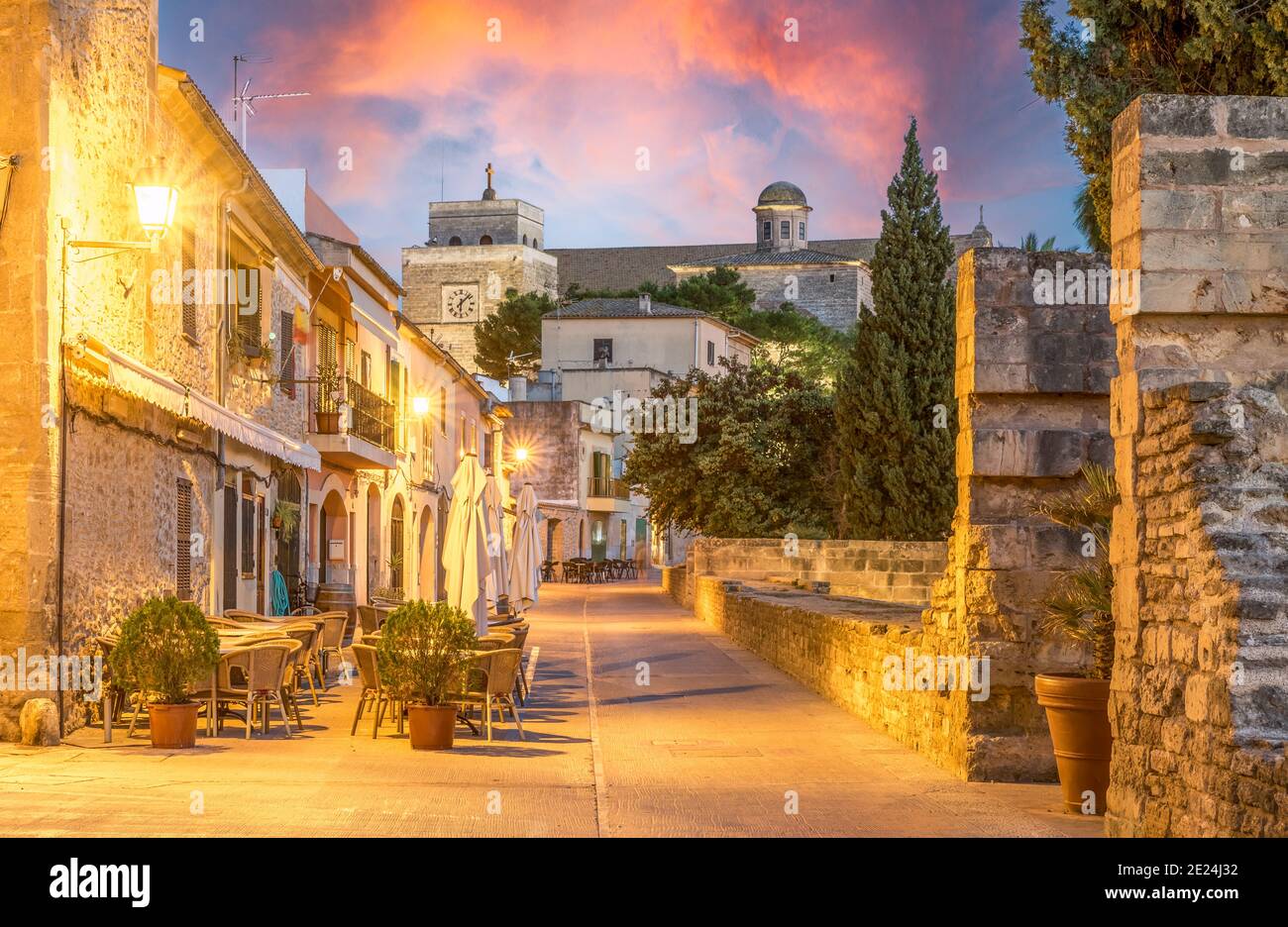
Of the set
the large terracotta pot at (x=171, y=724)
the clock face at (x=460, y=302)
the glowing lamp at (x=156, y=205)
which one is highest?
the clock face at (x=460, y=302)

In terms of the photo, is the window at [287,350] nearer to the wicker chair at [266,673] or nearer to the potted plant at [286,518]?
the potted plant at [286,518]

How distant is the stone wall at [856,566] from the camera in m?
31.2

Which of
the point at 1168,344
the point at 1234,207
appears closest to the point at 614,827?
the point at 1168,344

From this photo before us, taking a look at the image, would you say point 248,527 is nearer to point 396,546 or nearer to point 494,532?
point 494,532

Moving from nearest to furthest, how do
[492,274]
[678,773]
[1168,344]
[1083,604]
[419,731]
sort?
[1168,344], [1083,604], [678,773], [419,731], [492,274]

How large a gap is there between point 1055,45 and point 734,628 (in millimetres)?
11870

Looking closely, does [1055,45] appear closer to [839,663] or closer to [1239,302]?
[839,663]

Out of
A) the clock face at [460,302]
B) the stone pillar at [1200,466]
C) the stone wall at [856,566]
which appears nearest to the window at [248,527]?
the stone pillar at [1200,466]

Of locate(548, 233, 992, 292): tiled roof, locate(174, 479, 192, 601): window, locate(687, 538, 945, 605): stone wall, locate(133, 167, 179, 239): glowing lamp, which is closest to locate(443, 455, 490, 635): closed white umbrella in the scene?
locate(174, 479, 192, 601): window

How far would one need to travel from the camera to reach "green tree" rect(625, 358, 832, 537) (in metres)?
38.2

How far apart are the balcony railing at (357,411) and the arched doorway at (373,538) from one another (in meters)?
1.13

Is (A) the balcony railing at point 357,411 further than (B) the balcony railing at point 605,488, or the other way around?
(B) the balcony railing at point 605,488

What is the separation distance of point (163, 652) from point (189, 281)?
249 inches
